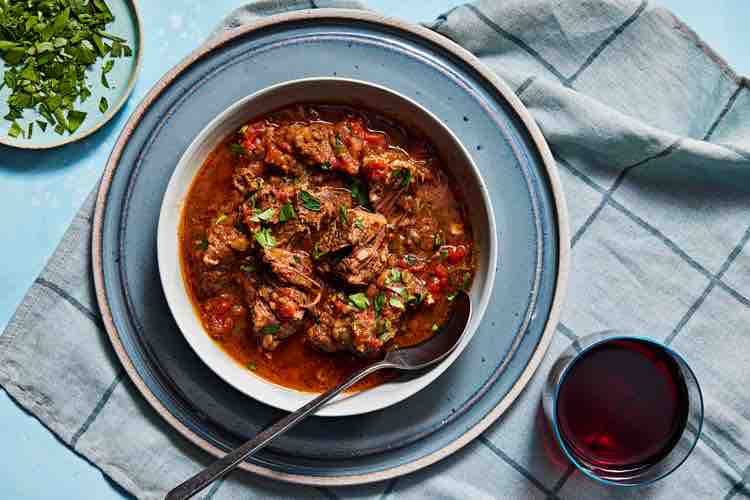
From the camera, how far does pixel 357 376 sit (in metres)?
3.29

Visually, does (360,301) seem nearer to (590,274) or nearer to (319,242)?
(319,242)

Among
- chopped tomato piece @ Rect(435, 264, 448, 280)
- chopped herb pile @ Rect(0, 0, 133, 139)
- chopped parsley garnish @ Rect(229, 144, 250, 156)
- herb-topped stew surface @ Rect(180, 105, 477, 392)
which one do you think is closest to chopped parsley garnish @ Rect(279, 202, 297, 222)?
herb-topped stew surface @ Rect(180, 105, 477, 392)

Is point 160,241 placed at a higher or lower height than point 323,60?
lower

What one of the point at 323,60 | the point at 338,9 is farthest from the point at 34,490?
the point at 338,9

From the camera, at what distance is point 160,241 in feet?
10.8

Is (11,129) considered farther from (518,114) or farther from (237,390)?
(518,114)

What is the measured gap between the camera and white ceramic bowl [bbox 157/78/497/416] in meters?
3.25

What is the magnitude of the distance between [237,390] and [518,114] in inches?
72.4

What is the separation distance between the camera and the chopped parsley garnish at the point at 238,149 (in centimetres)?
345

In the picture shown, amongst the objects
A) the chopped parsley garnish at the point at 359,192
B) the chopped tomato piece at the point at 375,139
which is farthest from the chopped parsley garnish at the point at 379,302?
the chopped tomato piece at the point at 375,139

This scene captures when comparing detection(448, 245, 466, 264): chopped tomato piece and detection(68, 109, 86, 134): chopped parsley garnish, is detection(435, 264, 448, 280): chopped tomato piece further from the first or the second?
detection(68, 109, 86, 134): chopped parsley garnish

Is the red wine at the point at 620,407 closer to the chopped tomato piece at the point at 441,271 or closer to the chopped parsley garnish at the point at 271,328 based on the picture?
the chopped tomato piece at the point at 441,271

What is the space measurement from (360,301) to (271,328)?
0.42 meters

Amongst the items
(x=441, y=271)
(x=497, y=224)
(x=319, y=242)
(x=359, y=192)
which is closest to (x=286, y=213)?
(x=319, y=242)
